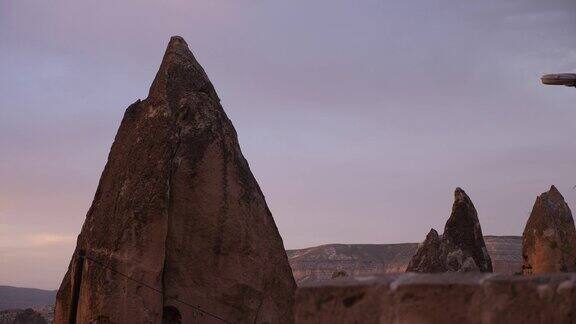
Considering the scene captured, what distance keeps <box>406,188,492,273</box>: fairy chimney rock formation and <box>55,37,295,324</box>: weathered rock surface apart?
6.62 metres

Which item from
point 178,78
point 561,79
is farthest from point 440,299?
point 178,78

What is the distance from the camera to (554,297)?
2.73m

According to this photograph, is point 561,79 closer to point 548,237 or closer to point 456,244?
point 456,244

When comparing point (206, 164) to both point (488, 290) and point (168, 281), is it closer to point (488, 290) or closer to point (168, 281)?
point (168, 281)

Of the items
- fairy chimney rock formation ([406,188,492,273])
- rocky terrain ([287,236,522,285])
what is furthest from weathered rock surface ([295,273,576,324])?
rocky terrain ([287,236,522,285])

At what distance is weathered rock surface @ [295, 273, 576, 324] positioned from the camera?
274cm

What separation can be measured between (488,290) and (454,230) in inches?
574

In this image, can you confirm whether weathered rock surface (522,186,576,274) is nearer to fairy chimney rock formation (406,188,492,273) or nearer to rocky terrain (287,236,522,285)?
fairy chimney rock formation (406,188,492,273)

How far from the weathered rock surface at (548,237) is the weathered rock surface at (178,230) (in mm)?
11385

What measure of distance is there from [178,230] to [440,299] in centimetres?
744

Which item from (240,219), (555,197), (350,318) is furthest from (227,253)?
(555,197)

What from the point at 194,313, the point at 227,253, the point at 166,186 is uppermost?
the point at 166,186

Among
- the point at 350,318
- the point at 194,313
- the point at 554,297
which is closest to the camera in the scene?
the point at 554,297

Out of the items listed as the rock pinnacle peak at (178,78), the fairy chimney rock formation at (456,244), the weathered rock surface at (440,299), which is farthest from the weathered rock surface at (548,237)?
the weathered rock surface at (440,299)
